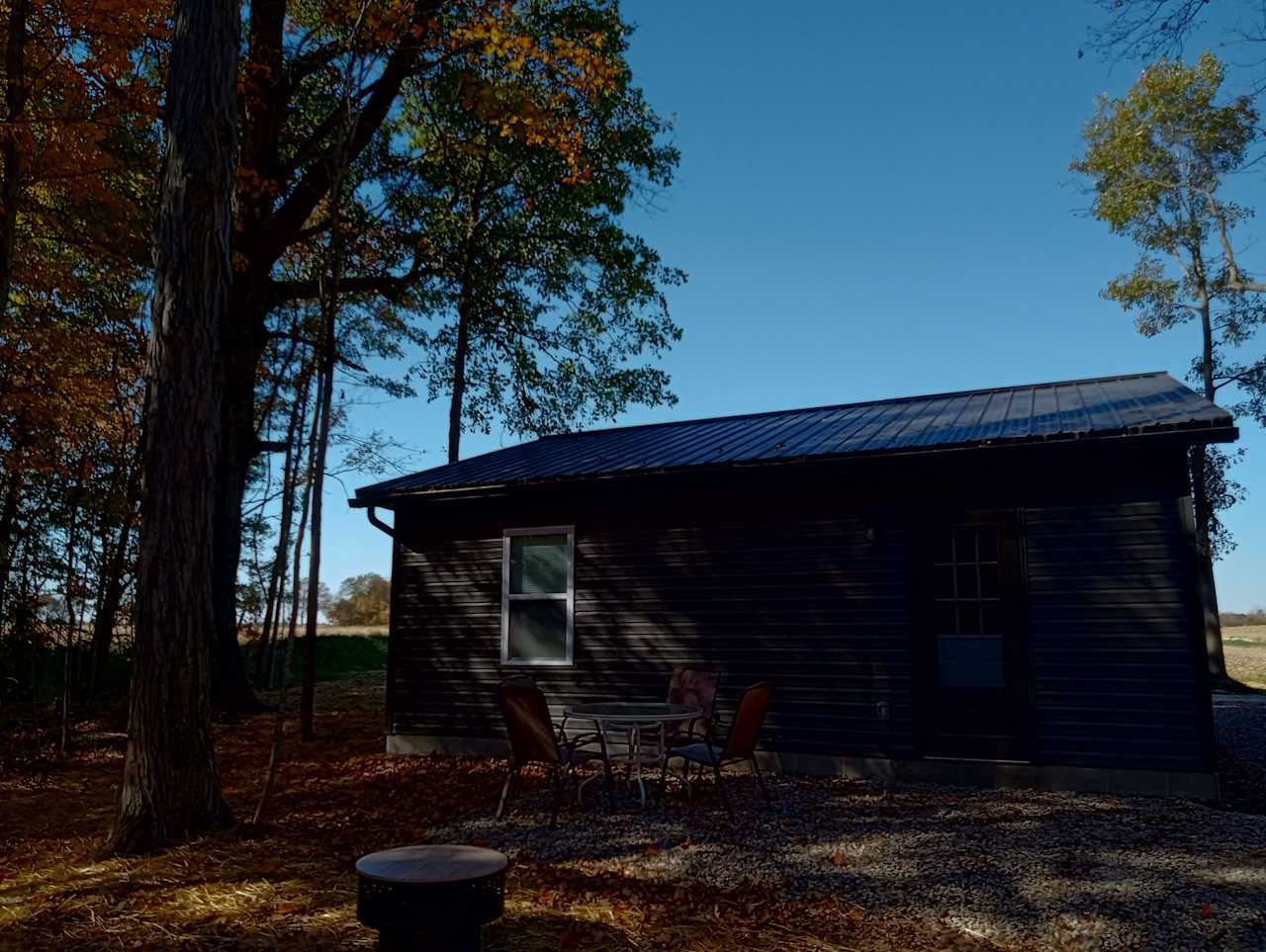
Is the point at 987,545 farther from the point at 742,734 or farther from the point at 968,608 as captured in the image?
the point at 742,734

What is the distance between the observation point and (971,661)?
841 cm

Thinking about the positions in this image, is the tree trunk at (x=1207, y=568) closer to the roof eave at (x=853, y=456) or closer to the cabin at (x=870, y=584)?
the cabin at (x=870, y=584)

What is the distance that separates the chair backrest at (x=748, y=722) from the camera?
6570 millimetres

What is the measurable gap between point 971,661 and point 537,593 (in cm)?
460

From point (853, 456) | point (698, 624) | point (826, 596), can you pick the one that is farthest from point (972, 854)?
point (698, 624)

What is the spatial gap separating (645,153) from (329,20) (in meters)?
6.97

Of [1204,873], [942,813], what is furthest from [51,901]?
[1204,873]

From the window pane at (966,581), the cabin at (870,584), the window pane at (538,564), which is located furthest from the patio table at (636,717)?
the window pane at (966,581)

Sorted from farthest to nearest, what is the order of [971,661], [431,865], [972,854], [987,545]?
[987,545] → [971,661] → [972,854] → [431,865]

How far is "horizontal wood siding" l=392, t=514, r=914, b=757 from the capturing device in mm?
8398

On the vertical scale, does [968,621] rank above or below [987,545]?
below

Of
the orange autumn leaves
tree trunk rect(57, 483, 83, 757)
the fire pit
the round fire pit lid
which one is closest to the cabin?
tree trunk rect(57, 483, 83, 757)

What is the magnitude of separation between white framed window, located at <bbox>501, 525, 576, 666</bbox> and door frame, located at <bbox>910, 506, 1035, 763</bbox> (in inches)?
144

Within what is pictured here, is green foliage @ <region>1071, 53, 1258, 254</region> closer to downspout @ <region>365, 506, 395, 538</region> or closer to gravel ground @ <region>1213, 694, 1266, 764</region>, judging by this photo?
gravel ground @ <region>1213, 694, 1266, 764</region>
